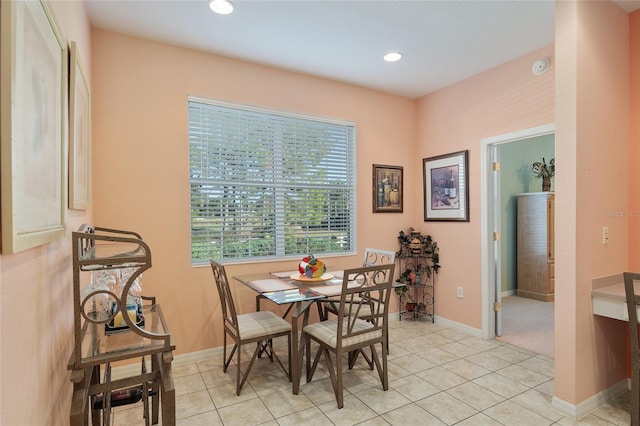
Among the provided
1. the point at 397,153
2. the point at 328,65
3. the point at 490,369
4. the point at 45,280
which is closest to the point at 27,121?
the point at 45,280

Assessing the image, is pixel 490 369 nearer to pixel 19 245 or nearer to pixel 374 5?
pixel 374 5

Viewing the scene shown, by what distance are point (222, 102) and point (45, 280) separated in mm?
2424

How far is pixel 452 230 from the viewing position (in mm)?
3996

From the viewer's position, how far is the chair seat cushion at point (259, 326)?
254 cm

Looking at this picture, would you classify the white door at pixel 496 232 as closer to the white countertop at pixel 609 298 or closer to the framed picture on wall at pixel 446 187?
the framed picture on wall at pixel 446 187

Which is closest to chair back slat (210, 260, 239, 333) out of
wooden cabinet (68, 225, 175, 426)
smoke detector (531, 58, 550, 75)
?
wooden cabinet (68, 225, 175, 426)

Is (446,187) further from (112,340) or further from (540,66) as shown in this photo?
(112,340)

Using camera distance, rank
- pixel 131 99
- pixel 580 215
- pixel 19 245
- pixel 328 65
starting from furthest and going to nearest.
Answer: pixel 328 65 < pixel 131 99 < pixel 580 215 < pixel 19 245

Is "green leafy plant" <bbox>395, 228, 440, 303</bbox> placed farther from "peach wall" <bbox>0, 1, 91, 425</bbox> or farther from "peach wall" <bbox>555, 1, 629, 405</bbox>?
"peach wall" <bbox>0, 1, 91, 425</bbox>

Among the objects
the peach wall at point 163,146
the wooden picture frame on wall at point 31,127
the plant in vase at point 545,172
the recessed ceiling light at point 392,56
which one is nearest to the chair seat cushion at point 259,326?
the peach wall at point 163,146

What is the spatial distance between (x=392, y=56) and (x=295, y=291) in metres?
2.39

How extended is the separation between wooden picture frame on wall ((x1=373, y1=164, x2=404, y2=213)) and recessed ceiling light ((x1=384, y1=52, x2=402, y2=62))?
1239 millimetres

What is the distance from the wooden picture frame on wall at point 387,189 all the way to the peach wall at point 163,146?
1303mm

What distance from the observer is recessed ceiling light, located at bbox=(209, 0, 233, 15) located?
241cm
